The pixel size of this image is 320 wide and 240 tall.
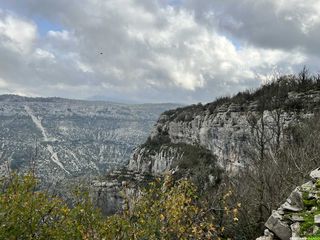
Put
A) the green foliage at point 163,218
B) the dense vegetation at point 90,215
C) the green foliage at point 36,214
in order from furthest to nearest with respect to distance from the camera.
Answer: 1. the green foliage at point 36,214
2. the dense vegetation at point 90,215
3. the green foliage at point 163,218

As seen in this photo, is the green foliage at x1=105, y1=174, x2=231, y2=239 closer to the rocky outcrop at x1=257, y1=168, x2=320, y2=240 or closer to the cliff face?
the rocky outcrop at x1=257, y1=168, x2=320, y2=240

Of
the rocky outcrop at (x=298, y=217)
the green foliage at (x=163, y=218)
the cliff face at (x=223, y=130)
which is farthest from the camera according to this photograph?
the cliff face at (x=223, y=130)

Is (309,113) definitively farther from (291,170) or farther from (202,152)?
(202,152)

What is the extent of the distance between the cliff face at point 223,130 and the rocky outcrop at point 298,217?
36137 millimetres

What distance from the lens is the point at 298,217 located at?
15.8 m

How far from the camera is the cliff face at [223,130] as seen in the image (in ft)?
258

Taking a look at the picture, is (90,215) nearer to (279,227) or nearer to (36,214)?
(36,214)

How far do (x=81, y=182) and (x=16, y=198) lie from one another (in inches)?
147

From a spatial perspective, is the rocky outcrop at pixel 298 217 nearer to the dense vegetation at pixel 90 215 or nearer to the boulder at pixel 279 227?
the boulder at pixel 279 227

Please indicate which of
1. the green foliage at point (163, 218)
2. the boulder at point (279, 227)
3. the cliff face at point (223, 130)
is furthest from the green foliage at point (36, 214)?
the cliff face at point (223, 130)

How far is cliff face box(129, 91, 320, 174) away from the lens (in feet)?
258

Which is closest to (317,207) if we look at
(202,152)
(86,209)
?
(86,209)

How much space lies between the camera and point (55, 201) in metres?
22.8

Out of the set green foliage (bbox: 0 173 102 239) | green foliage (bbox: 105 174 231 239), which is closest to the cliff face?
green foliage (bbox: 105 174 231 239)
